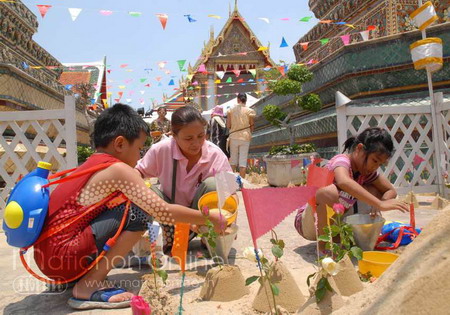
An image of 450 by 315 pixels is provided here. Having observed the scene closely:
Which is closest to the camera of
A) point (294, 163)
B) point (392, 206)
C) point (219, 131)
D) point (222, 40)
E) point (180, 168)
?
point (392, 206)

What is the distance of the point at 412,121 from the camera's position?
4301 millimetres

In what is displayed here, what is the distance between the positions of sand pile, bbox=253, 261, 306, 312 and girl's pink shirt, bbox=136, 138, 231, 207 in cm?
100

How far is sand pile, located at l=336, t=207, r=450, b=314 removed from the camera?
2.28ft

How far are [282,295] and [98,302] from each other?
2.47 ft

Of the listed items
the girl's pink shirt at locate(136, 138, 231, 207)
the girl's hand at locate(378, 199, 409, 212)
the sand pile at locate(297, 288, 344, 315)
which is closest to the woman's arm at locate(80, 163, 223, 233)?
the sand pile at locate(297, 288, 344, 315)

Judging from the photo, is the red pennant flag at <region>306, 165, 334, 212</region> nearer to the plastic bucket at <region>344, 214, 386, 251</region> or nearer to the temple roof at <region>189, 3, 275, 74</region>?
the plastic bucket at <region>344, 214, 386, 251</region>

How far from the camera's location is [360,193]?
1.99 meters

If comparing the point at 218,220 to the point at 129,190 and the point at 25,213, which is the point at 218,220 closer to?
the point at 129,190

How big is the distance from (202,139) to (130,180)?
695 millimetres

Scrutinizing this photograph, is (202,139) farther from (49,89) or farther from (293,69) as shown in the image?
(49,89)

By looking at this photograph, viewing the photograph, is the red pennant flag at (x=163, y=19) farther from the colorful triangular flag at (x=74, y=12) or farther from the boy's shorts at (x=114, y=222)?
the boy's shorts at (x=114, y=222)

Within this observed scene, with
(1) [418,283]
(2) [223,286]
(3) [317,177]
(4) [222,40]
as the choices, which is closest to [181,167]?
(3) [317,177]

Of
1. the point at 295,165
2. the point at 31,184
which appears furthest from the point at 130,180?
the point at 295,165

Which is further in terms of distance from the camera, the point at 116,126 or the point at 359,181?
the point at 359,181
